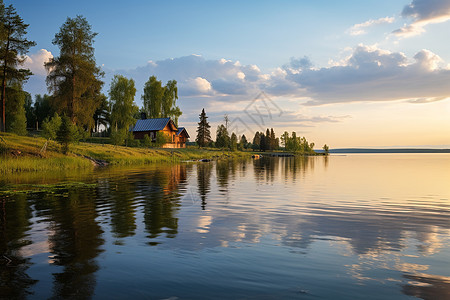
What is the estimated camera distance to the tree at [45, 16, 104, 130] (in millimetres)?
47397

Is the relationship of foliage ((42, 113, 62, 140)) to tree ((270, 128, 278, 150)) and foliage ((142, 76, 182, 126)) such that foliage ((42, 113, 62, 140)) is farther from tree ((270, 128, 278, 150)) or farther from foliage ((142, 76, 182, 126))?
tree ((270, 128, 278, 150))

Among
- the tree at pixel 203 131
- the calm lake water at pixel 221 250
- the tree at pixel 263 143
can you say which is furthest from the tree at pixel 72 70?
the tree at pixel 263 143

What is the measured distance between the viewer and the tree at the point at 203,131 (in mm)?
102062

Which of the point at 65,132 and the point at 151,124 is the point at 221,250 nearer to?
the point at 65,132

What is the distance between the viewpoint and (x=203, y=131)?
335 feet

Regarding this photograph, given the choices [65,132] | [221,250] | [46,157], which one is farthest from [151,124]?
[221,250]

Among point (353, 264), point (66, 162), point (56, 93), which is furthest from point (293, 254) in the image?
point (56, 93)

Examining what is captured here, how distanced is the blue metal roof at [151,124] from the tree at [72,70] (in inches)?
1403

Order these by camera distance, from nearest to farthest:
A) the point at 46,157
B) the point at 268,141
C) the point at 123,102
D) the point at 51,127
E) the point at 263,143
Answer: the point at 46,157 < the point at 51,127 < the point at 123,102 < the point at 263,143 < the point at 268,141

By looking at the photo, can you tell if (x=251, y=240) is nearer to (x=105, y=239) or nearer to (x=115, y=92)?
(x=105, y=239)

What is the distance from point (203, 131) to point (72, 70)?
188 feet

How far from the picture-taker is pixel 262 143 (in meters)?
165

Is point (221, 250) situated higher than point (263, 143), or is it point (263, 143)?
point (263, 143)

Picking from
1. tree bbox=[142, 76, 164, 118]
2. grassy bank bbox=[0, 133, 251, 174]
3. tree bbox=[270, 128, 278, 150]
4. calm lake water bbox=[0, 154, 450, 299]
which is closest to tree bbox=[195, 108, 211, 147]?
tree bbox=[142, 76, 164, 118]
